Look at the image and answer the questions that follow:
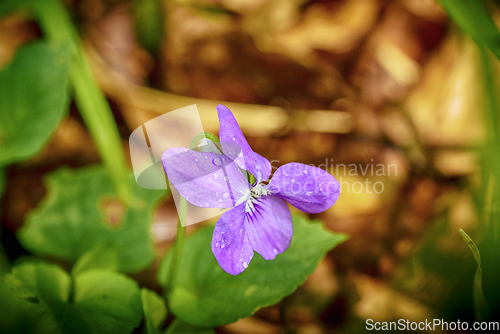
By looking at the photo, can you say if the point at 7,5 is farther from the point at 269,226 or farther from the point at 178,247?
the point at 269,226

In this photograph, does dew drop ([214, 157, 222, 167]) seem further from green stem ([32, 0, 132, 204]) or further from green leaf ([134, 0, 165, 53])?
green leaf ([134, 0, 165, 53])

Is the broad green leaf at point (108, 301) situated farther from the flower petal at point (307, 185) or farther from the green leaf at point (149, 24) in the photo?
the green leaf at point (149, 24)

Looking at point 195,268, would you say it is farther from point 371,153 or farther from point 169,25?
point 169,25

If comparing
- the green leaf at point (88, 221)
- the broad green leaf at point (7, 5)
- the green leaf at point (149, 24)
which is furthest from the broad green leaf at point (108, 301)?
the green leaf at point (149, 24)

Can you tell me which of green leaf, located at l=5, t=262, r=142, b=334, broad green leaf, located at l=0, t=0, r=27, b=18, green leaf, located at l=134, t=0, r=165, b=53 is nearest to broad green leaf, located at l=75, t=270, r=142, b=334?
green leaf, located at l=5, t=262, r=142, b=334

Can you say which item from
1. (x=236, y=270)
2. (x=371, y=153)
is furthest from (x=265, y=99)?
(x=236, y=270)
